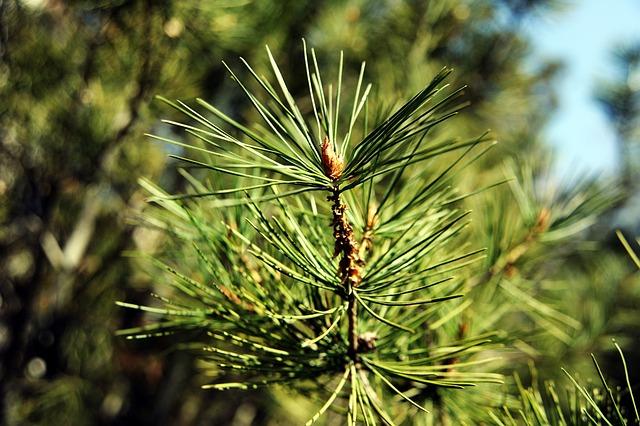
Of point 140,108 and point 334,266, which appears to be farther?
point 140,108

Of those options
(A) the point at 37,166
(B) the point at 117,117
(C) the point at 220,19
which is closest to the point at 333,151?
(C) the point at 220,19

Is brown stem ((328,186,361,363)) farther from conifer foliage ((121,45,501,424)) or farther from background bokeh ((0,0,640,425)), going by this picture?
background bokeh ((0,0,640,425))

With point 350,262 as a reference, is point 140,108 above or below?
above

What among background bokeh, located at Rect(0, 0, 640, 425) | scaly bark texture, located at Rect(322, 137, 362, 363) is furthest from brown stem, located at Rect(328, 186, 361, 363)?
background bokeh, located at Rect(0, 0, 640, 425)

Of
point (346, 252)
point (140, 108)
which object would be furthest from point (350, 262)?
point (140, 108)

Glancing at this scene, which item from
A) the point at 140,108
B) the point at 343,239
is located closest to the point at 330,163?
the point at 343,239

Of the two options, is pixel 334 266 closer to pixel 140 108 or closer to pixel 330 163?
pixel 330 163

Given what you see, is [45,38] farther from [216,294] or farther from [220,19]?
[216,294]
